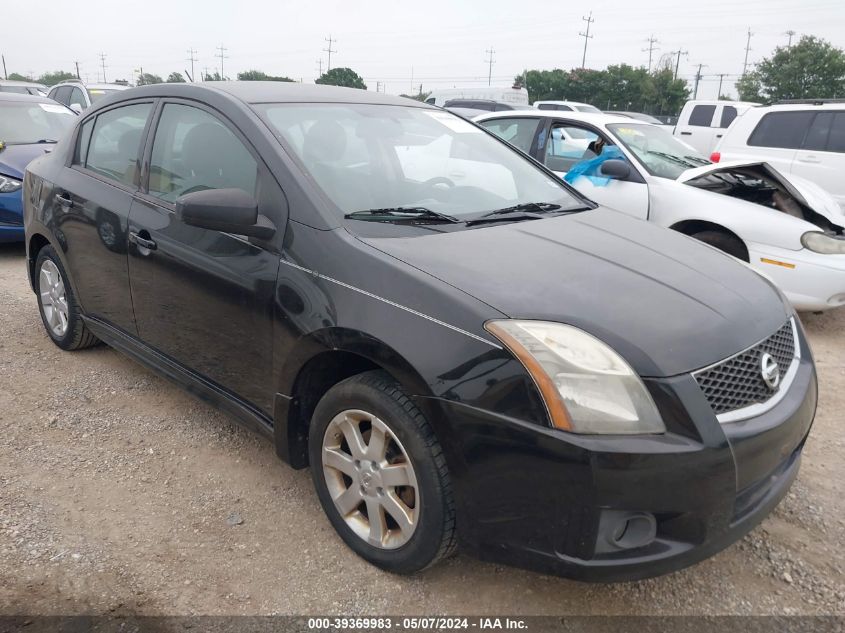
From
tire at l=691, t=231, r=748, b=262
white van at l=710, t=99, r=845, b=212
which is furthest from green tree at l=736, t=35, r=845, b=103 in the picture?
tire at l=691, t=231, r=748, b=262

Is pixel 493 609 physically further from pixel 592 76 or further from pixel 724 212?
pixel 592 76

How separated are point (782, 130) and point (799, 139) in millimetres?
231

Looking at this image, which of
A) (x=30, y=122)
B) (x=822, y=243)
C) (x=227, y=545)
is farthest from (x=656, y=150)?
(x=30, y=122)

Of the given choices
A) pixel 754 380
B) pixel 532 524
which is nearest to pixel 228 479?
pixel 532 524

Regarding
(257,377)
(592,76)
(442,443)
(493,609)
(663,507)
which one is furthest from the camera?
(592,76)

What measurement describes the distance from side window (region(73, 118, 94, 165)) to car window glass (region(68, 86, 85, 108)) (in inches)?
492

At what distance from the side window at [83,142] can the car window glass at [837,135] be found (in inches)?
301

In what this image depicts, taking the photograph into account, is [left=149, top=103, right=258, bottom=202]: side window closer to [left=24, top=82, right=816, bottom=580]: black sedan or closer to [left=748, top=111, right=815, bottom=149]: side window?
[left=24, top=82, right=816, bottom=580]: black sedan

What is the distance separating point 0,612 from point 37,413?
5.06ft

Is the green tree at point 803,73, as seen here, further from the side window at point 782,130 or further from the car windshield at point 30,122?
the car windshield at point 30,122

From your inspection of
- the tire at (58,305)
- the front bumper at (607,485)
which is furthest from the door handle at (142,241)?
the front bumper at (607,485)

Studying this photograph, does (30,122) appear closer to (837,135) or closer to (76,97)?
(76,97)

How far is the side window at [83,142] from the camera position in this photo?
12.3 feet

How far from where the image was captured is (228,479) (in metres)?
2.92
